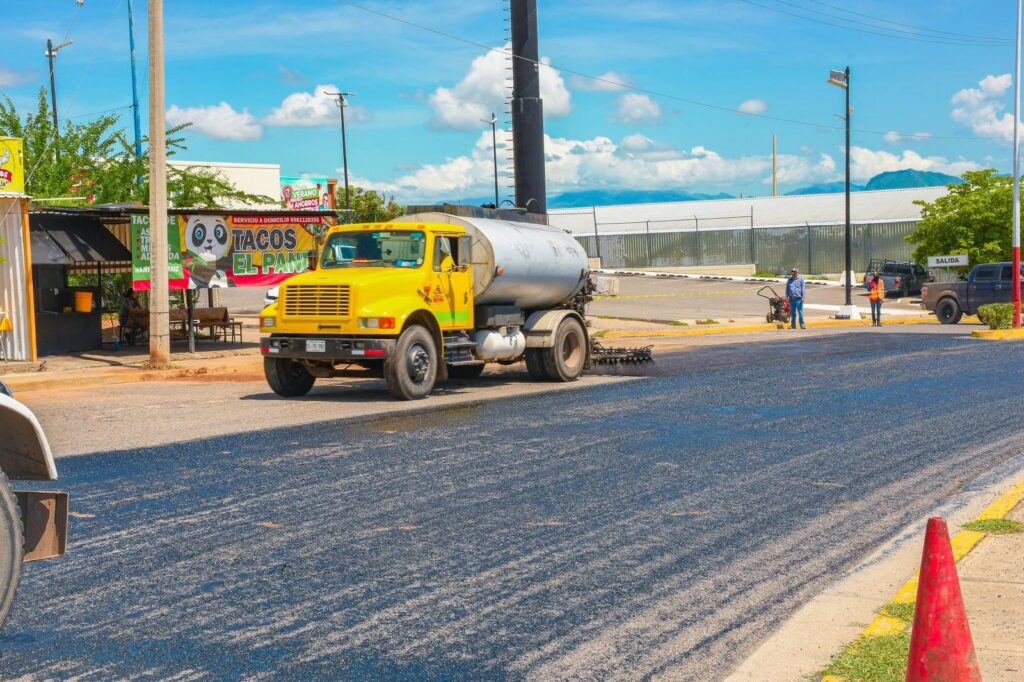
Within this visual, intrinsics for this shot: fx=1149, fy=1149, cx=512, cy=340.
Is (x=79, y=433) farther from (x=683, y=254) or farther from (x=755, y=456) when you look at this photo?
(x=683, y=254)

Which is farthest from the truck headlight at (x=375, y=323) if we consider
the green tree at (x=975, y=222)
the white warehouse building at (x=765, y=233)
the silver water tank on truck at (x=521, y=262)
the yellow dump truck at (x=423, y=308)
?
the white warehouse building at (x=765, y=233)

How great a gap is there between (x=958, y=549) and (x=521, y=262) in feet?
38.5

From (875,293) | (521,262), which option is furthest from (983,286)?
(521,262)

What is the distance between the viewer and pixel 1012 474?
9445 mm

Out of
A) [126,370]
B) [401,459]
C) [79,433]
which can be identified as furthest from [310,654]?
[126,370]

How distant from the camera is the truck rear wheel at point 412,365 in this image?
50.7 feet

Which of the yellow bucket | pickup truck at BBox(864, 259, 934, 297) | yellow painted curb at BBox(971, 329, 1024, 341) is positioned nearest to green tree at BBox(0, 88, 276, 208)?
the yellow bucket

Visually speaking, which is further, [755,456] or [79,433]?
[79,433]

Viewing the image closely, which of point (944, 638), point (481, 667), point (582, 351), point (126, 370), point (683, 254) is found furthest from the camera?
point (683, 254)

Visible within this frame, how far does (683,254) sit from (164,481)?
64.1 m

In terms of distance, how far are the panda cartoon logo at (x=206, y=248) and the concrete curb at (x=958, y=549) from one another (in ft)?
57.0

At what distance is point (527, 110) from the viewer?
3291 centimetres

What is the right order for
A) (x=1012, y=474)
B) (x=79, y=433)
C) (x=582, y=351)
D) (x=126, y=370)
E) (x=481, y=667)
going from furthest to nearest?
(x=126, y=370) < (x=582, y=351) < (x=79, y=433) < (x=1012, y=474) < (x=481, y=667)

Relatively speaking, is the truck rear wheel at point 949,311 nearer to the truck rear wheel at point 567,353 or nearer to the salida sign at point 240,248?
the truck rear wheel at point 567,353
